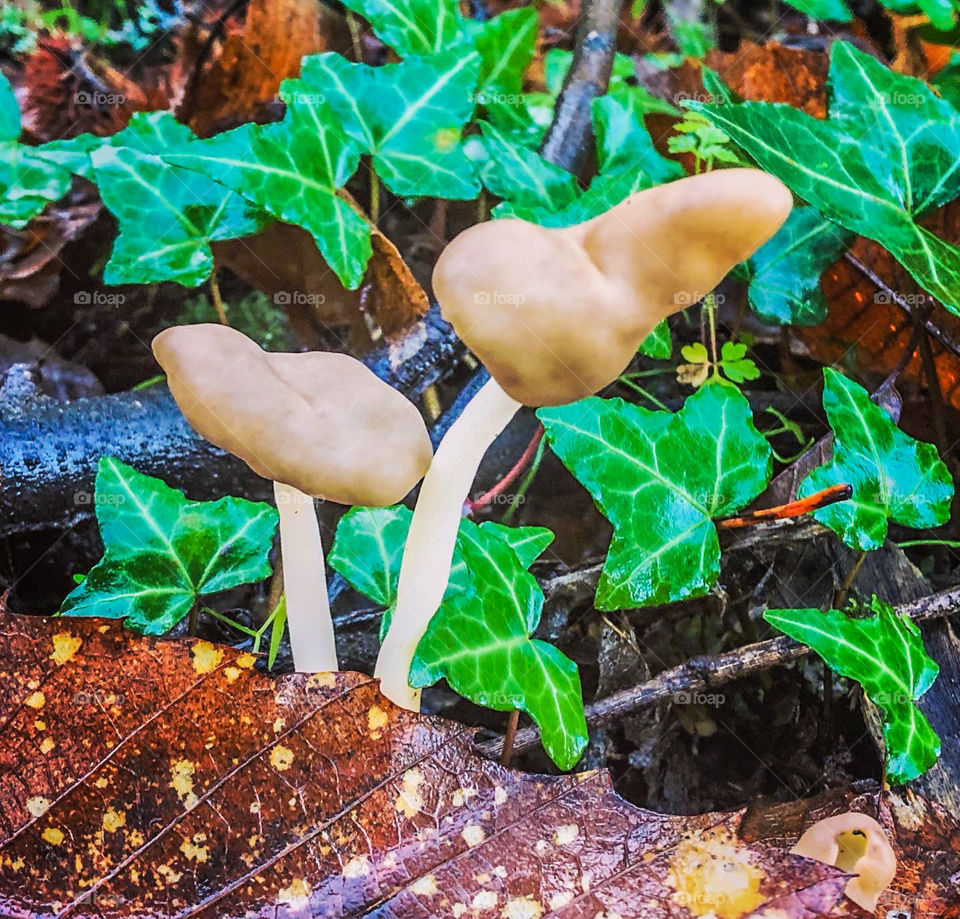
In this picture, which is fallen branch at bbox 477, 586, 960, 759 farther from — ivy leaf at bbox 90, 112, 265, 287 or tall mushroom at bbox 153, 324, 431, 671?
ivy leaf at bbox 90, 112, 265, 287

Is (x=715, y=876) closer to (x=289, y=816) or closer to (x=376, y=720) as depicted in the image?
(x=376, y=720)

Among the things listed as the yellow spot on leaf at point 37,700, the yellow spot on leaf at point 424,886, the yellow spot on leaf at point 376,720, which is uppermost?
the yellow spot on leaf at point 37,700

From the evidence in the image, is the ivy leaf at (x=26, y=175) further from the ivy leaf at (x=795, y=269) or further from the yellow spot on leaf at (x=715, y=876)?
the yellow spot on leaf at (x=715, y=876)

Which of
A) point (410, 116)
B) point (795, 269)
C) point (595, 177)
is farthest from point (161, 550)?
point (795, 269)

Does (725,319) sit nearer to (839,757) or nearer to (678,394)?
(678,394)

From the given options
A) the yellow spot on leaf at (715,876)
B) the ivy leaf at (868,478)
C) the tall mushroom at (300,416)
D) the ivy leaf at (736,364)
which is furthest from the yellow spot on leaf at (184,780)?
the ivy leaf at (736,364)

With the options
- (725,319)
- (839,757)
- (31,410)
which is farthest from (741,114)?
(31,410)

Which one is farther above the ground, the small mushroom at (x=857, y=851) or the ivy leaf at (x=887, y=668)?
the ivy leaf at (x=887, y=668)
